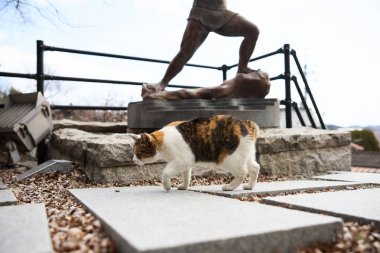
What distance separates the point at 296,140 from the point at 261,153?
1.45 feet

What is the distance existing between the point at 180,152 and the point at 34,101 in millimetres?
2454

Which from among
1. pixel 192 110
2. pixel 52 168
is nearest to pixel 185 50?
pixel 192 110

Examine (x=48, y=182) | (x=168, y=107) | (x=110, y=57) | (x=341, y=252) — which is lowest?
(x=48, y=182)

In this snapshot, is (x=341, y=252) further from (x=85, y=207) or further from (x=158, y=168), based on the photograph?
(x=158, y=168)

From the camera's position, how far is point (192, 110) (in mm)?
3496

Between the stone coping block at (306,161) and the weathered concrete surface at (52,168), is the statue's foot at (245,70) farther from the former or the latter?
the weathered concrete surface at (52,168)

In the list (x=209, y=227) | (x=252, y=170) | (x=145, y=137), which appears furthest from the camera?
(x=252, y=170)

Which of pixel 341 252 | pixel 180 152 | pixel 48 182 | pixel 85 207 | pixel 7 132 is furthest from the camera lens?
pixel 7 132

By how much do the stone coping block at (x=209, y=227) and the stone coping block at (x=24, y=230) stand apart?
0.21m

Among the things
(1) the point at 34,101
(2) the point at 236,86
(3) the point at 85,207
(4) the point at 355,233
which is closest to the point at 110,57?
(1) the point at 34,101

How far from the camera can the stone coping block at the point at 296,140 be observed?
3.25 m

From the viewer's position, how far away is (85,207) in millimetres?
1674

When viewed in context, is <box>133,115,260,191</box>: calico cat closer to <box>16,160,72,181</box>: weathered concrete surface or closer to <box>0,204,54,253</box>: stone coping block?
<box>0,204,54,253</box>: stone coping block

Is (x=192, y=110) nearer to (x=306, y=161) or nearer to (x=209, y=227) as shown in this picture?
(x=306, y=161)
